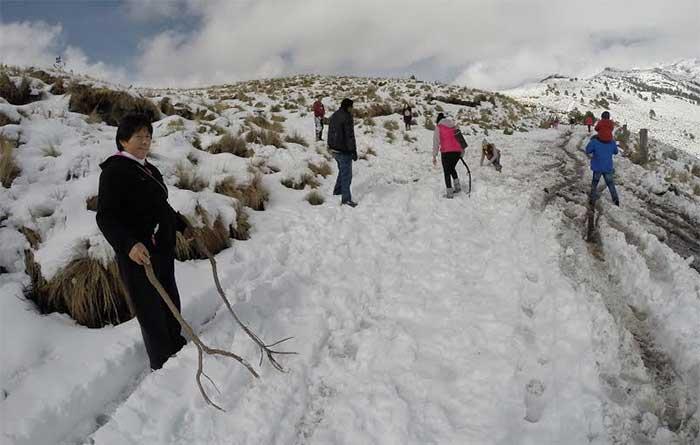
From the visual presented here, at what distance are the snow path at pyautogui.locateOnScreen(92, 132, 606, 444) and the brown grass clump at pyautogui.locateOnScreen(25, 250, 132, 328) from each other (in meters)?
0.95

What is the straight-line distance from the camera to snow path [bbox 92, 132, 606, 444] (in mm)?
2875

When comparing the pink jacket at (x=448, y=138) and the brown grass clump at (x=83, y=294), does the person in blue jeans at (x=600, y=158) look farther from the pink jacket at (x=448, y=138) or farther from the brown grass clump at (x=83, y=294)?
the brown grass clump at (x=83, y=294)

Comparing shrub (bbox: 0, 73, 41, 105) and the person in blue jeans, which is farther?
shrub (bbox: 0, 73, 41, 105)

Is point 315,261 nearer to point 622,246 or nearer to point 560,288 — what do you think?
point 560,288

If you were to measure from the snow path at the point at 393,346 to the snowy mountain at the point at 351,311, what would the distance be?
2 cm

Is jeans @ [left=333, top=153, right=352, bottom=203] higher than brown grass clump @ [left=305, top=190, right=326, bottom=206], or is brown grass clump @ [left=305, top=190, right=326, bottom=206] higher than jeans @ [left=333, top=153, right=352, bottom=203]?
jeans @ [left=333, top=153, right=352, bottom=203]

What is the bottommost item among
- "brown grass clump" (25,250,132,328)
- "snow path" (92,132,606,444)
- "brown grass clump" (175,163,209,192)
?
"snow path" (92,132,606,444)

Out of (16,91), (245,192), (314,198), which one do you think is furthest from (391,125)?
(16,91)

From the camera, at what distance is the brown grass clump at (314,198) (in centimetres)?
790

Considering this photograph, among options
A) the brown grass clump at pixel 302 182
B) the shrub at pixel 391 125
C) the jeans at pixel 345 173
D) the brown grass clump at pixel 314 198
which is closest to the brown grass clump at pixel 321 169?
the brown grass clump at pixel 302 182

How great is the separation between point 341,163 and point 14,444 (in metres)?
6.26

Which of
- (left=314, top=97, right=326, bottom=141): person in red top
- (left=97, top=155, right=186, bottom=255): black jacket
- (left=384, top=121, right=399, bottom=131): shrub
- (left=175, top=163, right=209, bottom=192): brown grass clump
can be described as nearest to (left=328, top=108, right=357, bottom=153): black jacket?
(left=175, top=163, right=209, bottom=192): brown grass clump

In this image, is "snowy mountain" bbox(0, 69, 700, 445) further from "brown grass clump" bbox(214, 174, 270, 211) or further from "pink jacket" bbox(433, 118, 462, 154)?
"pink jacket" bbox(433, 118, 462, 154)

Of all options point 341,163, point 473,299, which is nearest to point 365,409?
point 473,299
